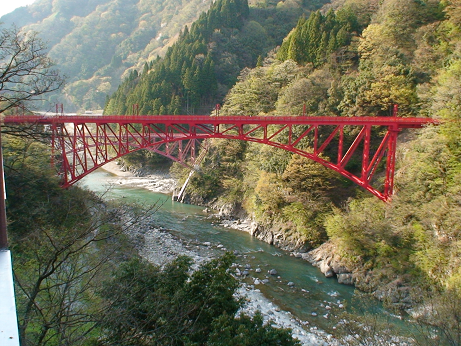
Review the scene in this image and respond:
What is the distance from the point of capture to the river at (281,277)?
35.5 ft

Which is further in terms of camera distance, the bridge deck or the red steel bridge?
the red steel bridge

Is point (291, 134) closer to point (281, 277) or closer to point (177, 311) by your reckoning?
point (281, 277)

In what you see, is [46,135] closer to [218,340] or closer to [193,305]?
[193,305]

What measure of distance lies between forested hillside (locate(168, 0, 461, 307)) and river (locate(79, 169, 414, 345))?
104 cm

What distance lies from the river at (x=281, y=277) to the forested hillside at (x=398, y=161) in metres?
1.04

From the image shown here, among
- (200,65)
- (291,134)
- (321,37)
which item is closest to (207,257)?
(291,134)

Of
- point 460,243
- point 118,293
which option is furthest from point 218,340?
point 460,243

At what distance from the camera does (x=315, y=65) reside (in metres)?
27.4

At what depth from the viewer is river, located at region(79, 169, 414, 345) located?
426 inches

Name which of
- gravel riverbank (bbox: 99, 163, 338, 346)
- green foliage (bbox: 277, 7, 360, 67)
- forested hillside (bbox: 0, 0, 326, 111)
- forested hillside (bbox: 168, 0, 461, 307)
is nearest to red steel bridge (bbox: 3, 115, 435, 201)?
forested hillside (bbox: 168, 0, 461, 307)

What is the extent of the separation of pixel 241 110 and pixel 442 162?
17.3m

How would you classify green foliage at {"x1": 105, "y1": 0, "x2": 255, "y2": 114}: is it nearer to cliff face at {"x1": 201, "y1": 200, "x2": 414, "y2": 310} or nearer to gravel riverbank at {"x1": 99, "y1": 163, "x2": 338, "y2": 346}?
gravel riverbank at {"x1": 99, "y1": 163, "x2": 338, "y2": 346}

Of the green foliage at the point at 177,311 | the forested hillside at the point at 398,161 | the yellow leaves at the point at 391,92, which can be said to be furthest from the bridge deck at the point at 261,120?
the green foliage at the point at 177,311

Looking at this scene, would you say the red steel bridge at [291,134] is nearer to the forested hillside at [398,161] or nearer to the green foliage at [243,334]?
the forested hillside at [398,161]
